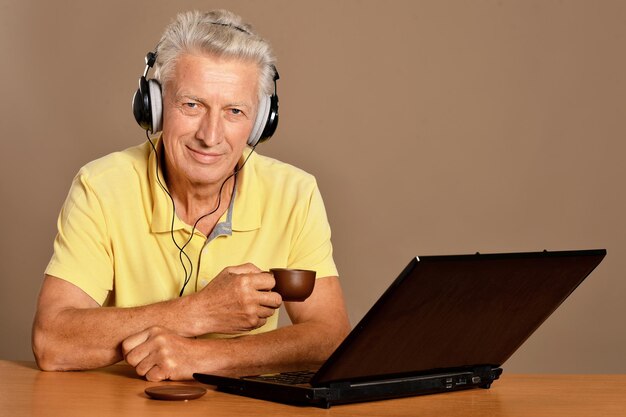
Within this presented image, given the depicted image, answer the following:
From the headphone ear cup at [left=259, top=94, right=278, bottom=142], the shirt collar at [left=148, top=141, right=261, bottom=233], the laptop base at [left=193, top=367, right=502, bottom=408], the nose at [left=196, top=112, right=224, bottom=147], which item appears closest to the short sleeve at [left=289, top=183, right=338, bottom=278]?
the shirt collar at [left=148, top=141, right=261, bottom=233]

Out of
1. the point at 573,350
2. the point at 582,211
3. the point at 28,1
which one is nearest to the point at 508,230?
the point at 582,211

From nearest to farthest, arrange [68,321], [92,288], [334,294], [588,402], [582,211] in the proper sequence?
[588,402] → [68,321] → [92,288] → [334,294] → [582,211]

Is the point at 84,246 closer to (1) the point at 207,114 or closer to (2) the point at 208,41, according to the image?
(1) the point at 207,114

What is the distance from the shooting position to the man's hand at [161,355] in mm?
1652

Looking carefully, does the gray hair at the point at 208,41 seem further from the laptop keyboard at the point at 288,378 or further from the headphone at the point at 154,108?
the laptop keyboard at the point at 288,378

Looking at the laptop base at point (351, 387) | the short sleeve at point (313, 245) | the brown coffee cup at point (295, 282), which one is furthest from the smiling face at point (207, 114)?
the laptop base at point (351, 387)

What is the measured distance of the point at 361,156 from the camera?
361cm

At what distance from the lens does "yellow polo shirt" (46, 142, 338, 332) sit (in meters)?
2.04

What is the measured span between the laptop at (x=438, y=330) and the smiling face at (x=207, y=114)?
0.64 metres

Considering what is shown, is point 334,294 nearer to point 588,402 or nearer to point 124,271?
point 124,271

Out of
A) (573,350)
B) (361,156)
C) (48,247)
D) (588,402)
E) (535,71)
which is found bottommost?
(588,402)

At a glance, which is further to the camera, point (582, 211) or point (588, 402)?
point (582, 211)

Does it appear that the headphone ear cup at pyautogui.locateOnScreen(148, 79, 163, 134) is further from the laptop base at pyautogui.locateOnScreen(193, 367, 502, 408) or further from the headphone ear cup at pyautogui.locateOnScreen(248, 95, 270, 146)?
the laptop base at pyautogui.locateOnScreen(193, 367, 502, 408)

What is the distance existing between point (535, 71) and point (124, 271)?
2.04 meters
